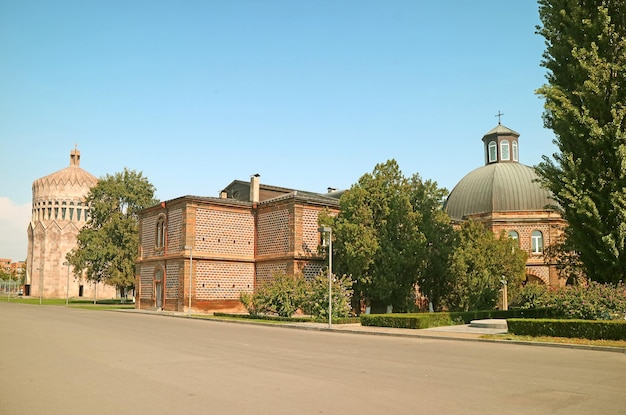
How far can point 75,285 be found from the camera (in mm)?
98688

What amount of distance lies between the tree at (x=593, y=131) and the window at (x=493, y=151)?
135ft

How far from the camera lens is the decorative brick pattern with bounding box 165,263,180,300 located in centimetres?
4297

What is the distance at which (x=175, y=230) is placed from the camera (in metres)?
44.2

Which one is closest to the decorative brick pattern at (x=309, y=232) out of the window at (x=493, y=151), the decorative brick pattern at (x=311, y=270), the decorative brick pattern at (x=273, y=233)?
the decorative brick pattern at (x=311, y=270)

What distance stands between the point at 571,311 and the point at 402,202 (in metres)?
15.3

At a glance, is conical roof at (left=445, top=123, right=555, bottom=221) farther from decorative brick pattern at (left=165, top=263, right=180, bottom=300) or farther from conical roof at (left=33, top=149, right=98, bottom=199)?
conical roof at (left=33, top=149, right=98, bottom=199)

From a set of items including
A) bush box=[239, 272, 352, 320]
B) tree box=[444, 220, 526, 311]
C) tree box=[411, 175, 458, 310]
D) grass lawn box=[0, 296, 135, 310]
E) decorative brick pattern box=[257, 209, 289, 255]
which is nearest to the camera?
bush box=[239, 272, 352, 320]

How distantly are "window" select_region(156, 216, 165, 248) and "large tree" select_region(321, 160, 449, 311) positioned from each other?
56.1ft

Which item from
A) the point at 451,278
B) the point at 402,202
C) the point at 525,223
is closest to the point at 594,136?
the point at 402,202

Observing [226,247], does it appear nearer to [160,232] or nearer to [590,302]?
[160,232]

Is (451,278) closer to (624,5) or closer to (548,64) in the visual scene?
(548,64)

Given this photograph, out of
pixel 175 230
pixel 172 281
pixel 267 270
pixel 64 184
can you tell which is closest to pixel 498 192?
pixel 267 270

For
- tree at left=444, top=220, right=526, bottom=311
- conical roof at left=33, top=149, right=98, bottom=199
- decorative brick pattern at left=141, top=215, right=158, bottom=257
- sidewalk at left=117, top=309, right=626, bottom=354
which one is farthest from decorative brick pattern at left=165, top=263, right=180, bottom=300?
conical roof at left=33, top=149, right=98, bottom=199

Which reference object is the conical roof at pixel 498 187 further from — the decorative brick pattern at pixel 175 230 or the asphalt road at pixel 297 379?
the asphalt road at pixel 297 379
